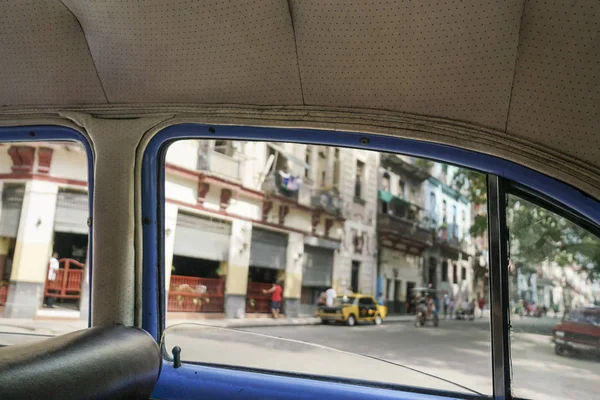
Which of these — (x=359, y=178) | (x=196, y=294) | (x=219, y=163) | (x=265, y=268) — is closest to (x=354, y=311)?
(x=265, y=268)

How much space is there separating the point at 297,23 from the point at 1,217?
1.76 metres

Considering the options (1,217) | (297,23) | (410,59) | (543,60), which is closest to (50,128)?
(1,217)

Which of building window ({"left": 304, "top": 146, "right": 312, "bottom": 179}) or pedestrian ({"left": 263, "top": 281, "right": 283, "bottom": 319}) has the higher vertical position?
building window ({"left": 304, "top": 146, "right": 312, "bottom": 179})

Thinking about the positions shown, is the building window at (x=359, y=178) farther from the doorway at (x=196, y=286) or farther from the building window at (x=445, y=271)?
the doorway at (x=196, y=286)

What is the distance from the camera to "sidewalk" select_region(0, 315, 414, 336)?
1.99m

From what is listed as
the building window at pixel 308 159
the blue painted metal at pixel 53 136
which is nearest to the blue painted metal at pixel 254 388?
the blue painted metal at pixel 53 136

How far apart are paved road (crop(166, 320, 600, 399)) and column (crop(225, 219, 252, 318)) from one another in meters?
0.14

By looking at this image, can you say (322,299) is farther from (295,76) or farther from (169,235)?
(295,76)

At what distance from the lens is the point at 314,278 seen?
2.00 meters

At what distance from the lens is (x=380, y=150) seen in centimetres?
186

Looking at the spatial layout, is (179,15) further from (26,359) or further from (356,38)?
(26,359)

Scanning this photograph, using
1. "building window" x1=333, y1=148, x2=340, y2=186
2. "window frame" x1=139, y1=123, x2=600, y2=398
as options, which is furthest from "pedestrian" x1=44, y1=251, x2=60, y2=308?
"building window" x1=333, y1=148, x2=340, y2=186

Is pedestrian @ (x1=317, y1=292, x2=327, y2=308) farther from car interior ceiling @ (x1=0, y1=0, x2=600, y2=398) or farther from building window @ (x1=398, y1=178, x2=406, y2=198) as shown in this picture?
car interior ceiling @ (x1=0, y1=0, x2=600, y2=398)

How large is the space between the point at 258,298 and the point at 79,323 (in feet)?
2.75
